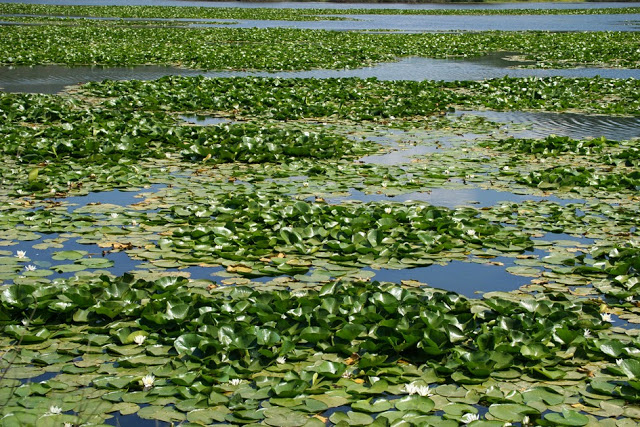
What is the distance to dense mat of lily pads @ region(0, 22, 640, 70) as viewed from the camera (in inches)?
901

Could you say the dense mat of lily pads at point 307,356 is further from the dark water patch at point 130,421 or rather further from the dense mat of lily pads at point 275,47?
the dense mat of lily pads at point 275,47

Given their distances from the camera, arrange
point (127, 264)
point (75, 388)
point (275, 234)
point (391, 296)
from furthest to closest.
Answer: point (275, 234)
point (127, 264)
point (391, 296)
point (75, 388)

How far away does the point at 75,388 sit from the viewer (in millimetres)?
4145

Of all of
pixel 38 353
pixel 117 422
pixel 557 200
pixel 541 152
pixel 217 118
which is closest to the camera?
pixel 117 422

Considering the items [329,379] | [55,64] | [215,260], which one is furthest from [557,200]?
[55,64]

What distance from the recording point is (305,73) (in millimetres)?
20875

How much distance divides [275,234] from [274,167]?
9.28ft

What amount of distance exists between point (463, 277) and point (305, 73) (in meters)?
15.6

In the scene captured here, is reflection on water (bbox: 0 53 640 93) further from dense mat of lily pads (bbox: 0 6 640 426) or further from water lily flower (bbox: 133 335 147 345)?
water lily flower (bbox: 133 335 147 345)

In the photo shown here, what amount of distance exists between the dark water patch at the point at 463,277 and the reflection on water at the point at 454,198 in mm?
1786

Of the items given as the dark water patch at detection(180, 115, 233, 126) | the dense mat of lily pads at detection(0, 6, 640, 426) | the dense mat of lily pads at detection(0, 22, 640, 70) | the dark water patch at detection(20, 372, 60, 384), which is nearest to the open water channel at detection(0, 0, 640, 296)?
the dense mat of lily pads at detection(0, 6, 640, 426)

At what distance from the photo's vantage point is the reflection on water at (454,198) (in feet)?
26.5

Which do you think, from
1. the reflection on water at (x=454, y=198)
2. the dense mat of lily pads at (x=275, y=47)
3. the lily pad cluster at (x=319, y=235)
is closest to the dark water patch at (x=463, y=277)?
the lily pad cluster at (x=319, y=235)

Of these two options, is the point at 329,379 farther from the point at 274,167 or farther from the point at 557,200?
the point at 274,167
